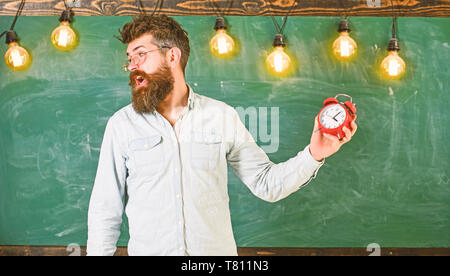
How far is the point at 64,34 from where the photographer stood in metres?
2.15

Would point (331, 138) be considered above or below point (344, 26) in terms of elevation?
below

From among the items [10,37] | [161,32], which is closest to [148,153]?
[161,32]

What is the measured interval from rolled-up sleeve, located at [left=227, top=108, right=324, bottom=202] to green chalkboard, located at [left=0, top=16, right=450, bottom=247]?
12.8 inches

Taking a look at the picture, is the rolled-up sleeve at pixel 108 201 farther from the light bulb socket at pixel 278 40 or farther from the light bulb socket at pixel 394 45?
the light bulb socket at pixel 394 45

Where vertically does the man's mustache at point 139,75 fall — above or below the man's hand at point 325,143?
above

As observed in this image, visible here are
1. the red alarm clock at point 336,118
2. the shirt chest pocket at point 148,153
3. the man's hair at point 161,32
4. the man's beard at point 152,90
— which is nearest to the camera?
the red alarm clock at point 336,118

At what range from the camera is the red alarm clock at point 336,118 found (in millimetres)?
1575

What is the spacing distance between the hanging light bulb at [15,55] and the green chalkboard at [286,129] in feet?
0.13

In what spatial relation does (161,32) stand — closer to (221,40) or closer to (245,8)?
(221,40)

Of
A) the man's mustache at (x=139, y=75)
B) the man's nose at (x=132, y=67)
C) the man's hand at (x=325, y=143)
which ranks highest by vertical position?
the man's nose at (x=132, y=67)

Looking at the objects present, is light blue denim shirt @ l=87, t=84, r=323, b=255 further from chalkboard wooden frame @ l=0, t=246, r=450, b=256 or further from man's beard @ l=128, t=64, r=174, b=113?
chalkboard wooden frame @ l=0, t=246, r=450, b=256

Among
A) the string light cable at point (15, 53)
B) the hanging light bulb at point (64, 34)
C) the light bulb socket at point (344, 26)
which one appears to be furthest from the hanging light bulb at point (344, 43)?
Answer: the string light cable at point (15, 53)

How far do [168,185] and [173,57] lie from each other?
2.08 feet

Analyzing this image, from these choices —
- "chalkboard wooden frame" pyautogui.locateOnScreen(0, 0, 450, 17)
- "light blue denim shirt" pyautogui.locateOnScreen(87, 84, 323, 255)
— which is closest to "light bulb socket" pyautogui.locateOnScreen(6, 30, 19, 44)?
"chalkboard wooden frame" pyautogui.locateOnScreen(0, 0, 450, 17)
